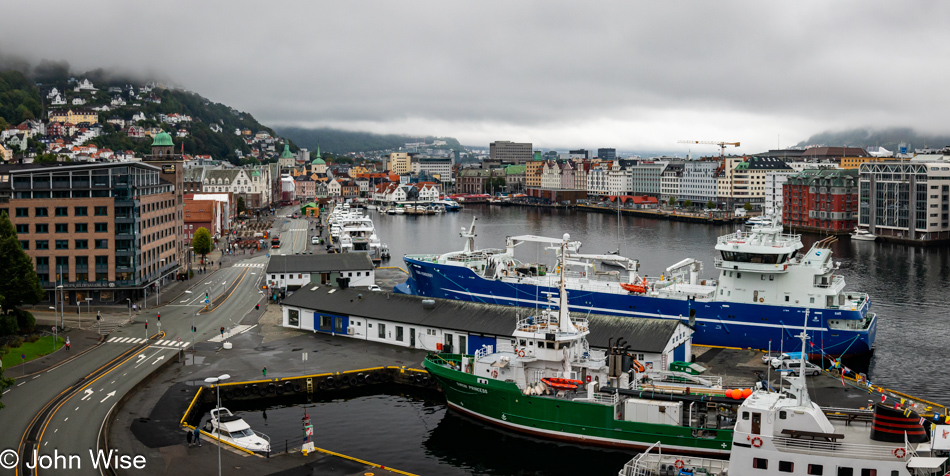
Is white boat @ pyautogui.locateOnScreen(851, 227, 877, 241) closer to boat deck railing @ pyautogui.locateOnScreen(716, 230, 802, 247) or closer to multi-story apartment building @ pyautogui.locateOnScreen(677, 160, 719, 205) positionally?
multi-story apartment building @ pyautogui.locateOnScreen(677, 160, 719, 205)

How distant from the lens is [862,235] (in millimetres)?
108438

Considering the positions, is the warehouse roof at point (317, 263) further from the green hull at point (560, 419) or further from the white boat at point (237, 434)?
the white boat at point (237, 434)

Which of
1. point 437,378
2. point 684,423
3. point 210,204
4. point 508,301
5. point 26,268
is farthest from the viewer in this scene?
point 210,204

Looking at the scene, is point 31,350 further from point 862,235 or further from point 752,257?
point 862,235

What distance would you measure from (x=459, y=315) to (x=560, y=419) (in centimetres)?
1212

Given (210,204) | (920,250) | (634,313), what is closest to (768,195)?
(920,250)

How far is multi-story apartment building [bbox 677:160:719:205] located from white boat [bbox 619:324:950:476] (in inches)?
6117

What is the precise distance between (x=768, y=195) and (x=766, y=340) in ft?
343

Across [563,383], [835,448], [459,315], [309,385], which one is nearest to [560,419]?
[563,383]

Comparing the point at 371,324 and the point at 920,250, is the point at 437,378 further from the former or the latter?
the point at 920,250

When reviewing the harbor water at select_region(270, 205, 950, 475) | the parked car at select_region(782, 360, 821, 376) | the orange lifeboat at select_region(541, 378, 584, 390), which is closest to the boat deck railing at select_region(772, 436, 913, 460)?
the harbor water at select_region(270, 205, 950, 475)

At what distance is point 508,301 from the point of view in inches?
2000

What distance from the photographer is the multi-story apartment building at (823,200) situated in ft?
390

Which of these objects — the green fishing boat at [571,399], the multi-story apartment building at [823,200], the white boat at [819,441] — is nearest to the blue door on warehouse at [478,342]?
the green fishing boat at [571,399]
